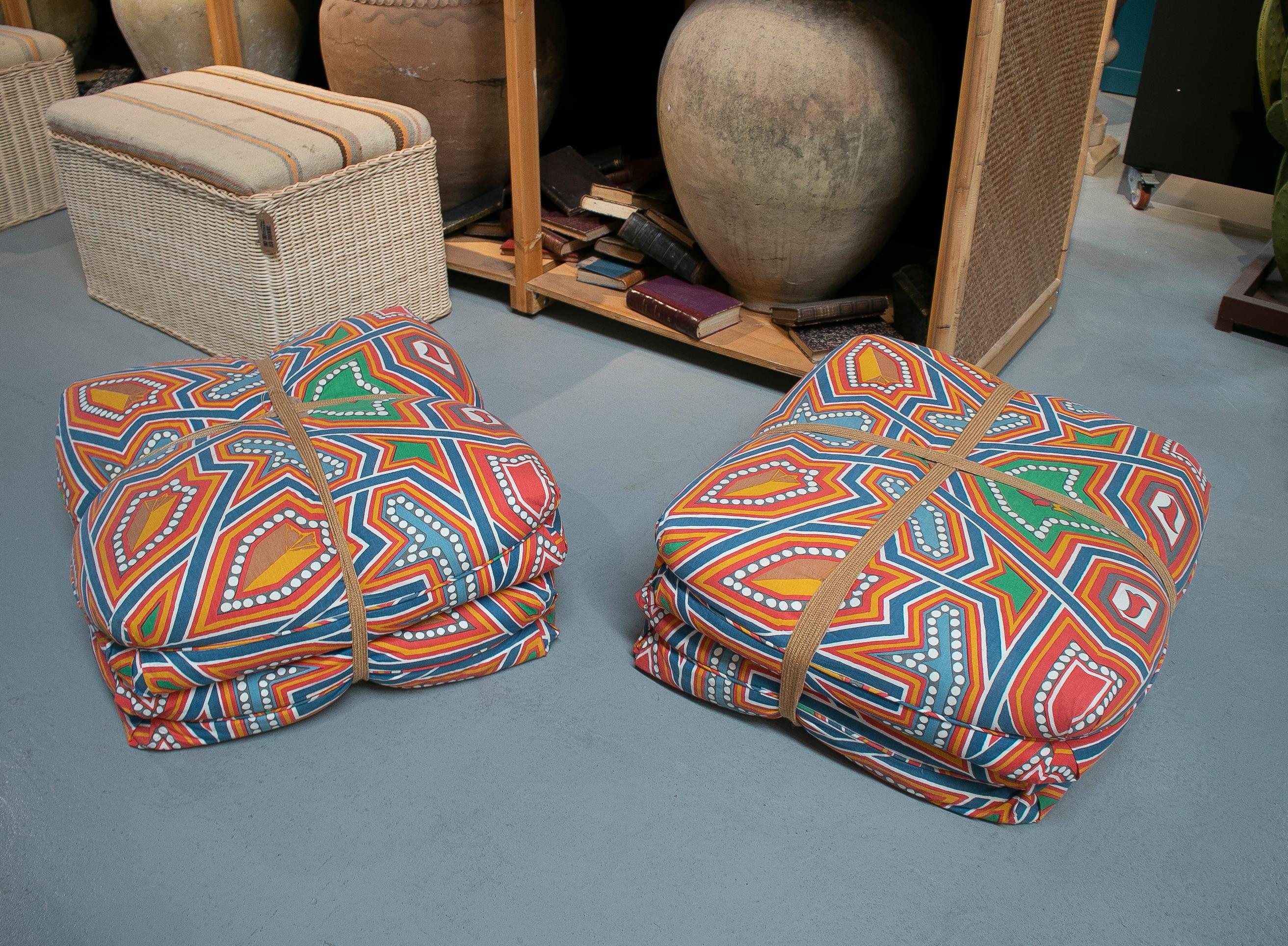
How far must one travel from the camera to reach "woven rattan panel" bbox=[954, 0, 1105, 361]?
1.77 m

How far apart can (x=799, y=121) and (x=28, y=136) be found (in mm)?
1962

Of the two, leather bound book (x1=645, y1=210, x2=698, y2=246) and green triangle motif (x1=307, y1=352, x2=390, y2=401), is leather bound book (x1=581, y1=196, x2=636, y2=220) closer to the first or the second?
leather bound book (x1=645, y1=210, x2=698, y2=246)

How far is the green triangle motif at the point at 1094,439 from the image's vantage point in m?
1.45

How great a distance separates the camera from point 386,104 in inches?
85.2

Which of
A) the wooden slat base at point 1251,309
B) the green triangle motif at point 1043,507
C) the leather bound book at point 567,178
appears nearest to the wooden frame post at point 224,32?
the leather bound book at point 567,178

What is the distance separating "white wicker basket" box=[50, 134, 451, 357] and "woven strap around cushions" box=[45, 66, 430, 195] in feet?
0.08

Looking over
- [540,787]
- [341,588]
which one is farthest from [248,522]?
[540,787]

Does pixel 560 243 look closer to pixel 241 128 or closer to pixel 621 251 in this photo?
pixel 621 251

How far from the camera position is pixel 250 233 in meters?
1.94

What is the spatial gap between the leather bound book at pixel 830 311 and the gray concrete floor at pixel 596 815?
1.92ft

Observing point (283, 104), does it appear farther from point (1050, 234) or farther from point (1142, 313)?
point (1142, 313)

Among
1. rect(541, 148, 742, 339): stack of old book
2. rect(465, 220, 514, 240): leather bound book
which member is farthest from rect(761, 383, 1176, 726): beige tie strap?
rect(465, 220, 514, 240): leather bound book

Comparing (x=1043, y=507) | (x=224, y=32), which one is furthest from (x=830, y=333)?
(x=224, y=32)

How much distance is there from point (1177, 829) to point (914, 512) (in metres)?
0.46
